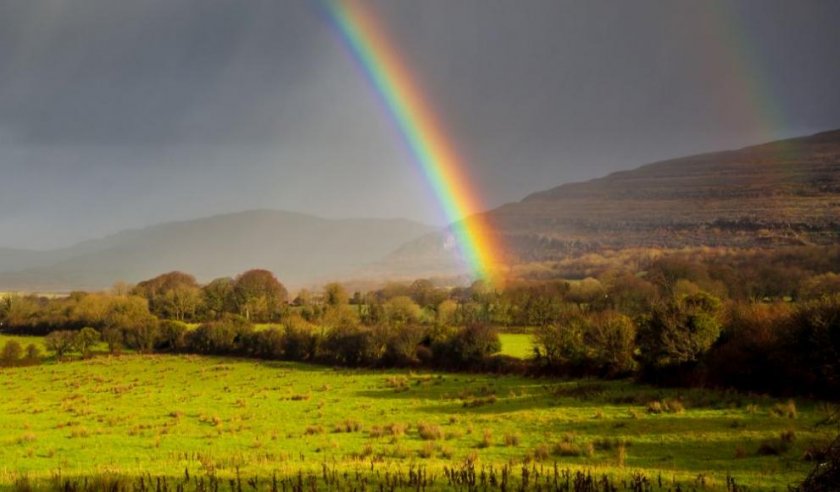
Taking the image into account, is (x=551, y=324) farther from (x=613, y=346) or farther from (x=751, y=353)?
(x=751, y=353)

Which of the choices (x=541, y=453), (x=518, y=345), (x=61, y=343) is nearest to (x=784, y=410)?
(x=541, y=453)

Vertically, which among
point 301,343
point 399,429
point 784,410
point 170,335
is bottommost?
point 784,410

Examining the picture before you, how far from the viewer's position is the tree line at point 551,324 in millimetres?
37094

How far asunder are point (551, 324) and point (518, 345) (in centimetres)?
1495

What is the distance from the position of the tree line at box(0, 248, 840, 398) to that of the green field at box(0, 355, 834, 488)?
3.64 m

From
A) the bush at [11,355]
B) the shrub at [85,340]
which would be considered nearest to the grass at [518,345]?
the shrub at [85,340]

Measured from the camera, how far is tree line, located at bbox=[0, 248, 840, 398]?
3709 cm

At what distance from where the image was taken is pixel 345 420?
108 feet

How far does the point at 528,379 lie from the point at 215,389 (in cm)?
2784

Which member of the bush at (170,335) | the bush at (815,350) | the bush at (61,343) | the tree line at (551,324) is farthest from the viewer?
the bush at (170,335)

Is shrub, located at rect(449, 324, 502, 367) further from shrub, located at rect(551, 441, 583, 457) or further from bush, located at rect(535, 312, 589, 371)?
shrub, located at rect(551, 441, 583, 457)

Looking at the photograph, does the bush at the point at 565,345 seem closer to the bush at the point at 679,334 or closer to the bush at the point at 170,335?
the bush at the point at 679,334

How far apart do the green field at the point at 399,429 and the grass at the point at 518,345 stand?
27.3ft

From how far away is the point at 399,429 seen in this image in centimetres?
2842
